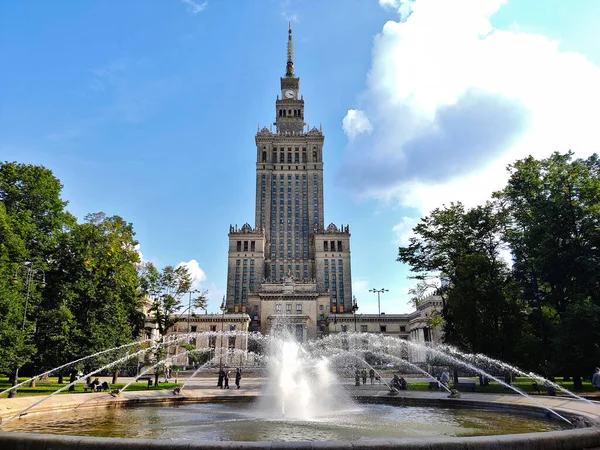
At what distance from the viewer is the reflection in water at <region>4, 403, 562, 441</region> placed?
47.1ft

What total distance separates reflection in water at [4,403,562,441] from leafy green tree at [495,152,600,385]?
13.2 m

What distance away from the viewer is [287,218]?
139 meters

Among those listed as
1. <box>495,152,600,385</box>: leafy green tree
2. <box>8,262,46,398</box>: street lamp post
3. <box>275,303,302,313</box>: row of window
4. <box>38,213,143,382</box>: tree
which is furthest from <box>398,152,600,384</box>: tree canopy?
<box>275,303,302,313</box>: row of window

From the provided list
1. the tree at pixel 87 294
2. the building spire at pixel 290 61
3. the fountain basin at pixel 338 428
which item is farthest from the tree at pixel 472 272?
the building spire at pixel 290 61

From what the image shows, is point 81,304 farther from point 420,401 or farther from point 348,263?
point 348,263

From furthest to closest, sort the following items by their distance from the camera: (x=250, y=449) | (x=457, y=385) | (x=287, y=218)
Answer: (x=287, y=218) < (x=457, y=385) < (x=250, y=449)

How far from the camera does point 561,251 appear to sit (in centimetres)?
3378

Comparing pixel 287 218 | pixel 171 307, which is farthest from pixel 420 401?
pixel 287 218

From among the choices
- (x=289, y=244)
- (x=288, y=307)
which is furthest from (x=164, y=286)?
(x=289, y=244)

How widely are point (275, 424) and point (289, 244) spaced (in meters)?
120

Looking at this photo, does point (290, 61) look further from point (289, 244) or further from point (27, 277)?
point (27, 277)

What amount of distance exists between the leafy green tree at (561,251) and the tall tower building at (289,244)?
73.8 metres

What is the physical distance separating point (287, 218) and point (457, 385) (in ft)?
352

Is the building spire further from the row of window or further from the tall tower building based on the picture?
the row of window
